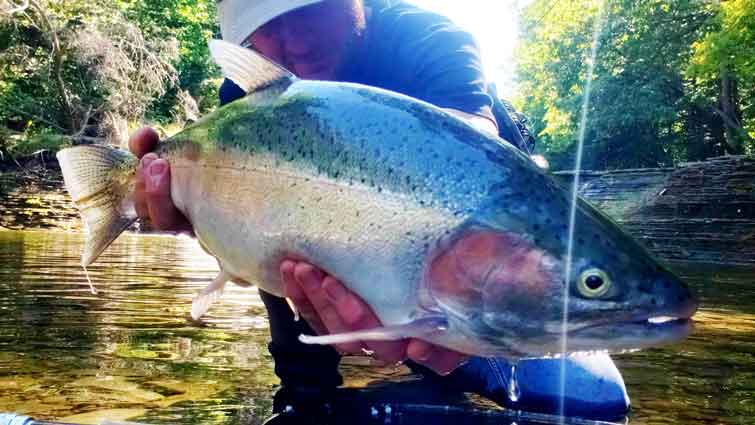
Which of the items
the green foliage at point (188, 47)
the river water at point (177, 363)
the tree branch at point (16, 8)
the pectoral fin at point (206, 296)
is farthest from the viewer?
the green foliage at point (188, 47)

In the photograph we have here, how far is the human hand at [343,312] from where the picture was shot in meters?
1.88

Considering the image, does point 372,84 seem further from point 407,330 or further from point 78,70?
point 78,70

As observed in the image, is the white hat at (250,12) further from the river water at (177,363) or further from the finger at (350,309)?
the river water at (177,363)

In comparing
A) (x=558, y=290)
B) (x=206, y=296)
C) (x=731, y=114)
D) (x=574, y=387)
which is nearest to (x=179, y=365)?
(x=206, y=296)

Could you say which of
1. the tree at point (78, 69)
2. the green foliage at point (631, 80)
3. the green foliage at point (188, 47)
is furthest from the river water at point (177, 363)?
the green foliage at point (188, 47)

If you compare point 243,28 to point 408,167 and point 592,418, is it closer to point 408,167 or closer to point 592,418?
point 408,167

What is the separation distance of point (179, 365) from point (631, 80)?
25.2m

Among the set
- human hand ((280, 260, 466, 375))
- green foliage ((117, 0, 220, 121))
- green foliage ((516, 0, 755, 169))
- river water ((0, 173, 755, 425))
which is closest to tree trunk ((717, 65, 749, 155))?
green foliage ((516, 0, 755, 169))

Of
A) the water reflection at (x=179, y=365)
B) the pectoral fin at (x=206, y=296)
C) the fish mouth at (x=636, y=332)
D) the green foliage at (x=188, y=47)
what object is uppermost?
the green foliage at (x=188, y=47)

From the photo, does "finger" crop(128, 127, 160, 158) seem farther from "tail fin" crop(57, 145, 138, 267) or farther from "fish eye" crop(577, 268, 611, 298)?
"fish eye" crop(577, 268, 611, 298)

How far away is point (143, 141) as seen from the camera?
257 centimetres

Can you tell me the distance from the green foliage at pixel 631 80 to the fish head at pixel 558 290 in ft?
71.8

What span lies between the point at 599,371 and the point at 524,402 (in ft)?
1.26

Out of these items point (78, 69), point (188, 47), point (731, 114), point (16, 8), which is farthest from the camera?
point (188, 47)
